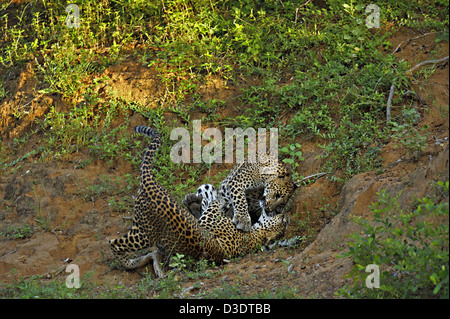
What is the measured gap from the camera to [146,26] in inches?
472

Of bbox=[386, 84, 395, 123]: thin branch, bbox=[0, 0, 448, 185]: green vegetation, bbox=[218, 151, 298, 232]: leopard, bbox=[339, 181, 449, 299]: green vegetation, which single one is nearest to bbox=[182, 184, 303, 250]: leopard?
bbox=[218, 151, 298, 232]: leopard

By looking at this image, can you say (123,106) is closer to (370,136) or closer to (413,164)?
(370,136)

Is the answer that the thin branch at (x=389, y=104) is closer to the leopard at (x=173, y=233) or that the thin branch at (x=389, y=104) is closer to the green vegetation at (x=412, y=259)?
Result: the leopard at (x=173, y=233)

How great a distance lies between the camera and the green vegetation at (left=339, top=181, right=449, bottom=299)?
17.6 ft

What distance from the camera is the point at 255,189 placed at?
29.6ft

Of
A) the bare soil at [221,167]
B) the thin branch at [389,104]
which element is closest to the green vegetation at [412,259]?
the bare soil at [221,167]

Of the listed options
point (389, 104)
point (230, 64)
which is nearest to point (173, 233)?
point (389, 104)

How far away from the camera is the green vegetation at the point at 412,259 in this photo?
211 inches

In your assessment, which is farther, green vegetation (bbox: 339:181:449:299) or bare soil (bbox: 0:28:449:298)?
bare soil (bbox: 0:28:449:298)

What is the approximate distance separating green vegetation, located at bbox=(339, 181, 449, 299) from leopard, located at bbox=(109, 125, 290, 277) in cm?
224

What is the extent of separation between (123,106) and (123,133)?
1.74 ft

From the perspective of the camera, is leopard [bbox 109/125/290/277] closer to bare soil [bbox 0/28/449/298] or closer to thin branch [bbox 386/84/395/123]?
bare soil [bbox 0/28/449/298]

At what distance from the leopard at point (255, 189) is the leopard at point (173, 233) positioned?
0.23m

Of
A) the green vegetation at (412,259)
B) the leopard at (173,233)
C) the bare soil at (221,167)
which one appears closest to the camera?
the green vegetation at (412,259)
